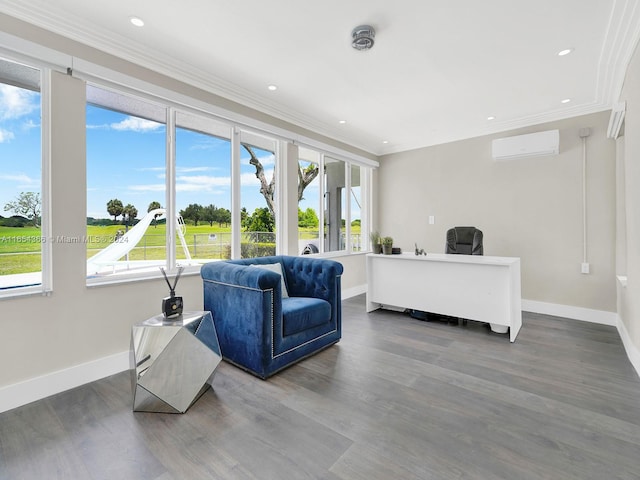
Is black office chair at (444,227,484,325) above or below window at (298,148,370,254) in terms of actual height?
below

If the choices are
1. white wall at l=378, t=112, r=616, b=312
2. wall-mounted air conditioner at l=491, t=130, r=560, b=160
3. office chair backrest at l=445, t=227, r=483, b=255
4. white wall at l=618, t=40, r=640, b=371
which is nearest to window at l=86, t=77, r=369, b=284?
office chair backrest at l=445, t=227, r=483, b=255

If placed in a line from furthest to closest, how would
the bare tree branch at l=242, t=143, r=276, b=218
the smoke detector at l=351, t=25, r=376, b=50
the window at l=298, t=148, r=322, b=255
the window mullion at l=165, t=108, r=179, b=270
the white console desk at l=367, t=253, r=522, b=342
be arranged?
the window at l=298, t=148, r=322, b=255, the bare tree branch at l=242, t=143, r=276, b=218, the white console desk at l=367, t=253, r=522, b=342, the window mullion at l=165, t=108, r=179, b=270, the smoke detector at l=351, t=25, r=376, b=50

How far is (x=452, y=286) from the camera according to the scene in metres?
3.42

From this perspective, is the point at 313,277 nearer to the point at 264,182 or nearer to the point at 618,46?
the point at 264,182

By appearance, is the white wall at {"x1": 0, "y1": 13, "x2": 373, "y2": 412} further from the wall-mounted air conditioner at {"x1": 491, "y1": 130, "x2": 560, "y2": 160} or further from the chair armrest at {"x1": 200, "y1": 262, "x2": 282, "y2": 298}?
the wall-mounted air conditioner at {"x1": 491, "y1": 130, "x2": 560, "y2": 160}

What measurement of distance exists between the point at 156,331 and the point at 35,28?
2224mm

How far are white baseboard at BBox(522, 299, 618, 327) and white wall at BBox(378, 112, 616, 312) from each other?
55 mm

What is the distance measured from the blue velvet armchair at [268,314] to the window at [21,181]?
115cm

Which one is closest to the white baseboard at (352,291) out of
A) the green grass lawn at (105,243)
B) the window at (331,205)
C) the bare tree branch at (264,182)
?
the window at (331,205)

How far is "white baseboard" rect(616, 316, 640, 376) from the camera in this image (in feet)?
7.66

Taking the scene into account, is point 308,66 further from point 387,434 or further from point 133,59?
point 387,434

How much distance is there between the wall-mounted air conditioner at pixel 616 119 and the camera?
2.85 metres

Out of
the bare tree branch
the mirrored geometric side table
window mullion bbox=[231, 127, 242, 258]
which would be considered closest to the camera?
the mirrored geometric side table

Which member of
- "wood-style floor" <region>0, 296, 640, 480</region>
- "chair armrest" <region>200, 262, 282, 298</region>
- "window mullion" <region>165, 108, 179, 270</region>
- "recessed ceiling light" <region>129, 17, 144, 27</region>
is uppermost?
"recessed ceiling light" <region>129, 17, 144, 27</region>
